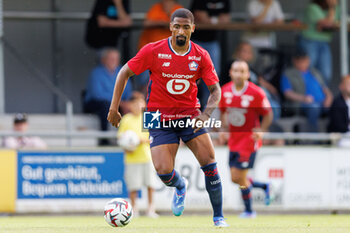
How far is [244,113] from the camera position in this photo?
1168 cm

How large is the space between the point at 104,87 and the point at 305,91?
→ 4104mm

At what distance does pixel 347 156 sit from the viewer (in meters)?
13.8

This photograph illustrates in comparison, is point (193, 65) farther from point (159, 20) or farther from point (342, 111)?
point (342, 111)

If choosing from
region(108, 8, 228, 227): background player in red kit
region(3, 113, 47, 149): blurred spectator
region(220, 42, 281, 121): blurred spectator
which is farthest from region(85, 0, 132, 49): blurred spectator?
region(108, 8, 228, 227): background player in red kit

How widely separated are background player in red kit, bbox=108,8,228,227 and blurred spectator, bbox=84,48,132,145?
571cm

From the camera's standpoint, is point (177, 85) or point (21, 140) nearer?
point (177, 85)

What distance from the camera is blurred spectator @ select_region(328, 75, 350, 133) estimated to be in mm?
14211

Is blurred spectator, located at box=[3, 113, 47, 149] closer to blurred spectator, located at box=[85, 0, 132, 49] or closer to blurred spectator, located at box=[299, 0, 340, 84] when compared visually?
blurred spectator, located at box=[85, 0, 132, 49]

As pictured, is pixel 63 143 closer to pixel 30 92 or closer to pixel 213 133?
pixel 30 92

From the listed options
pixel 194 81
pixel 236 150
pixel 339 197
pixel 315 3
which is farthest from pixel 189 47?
pixel 315 3

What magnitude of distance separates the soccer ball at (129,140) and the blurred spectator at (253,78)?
2.60 m

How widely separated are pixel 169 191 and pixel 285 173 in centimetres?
215

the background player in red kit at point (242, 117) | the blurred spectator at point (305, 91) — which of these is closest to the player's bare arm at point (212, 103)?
the background player in red kit at point (242, 117)

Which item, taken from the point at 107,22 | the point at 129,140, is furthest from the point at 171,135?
the point at 107,22
